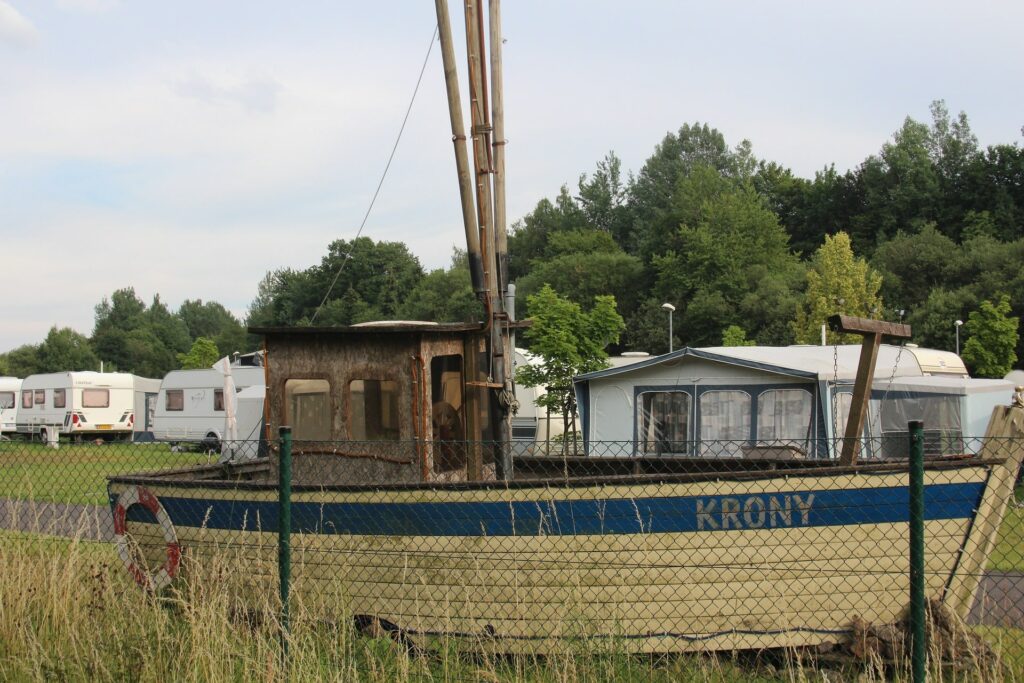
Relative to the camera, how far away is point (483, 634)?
249 inches

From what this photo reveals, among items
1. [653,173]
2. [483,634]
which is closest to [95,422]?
[483,634]

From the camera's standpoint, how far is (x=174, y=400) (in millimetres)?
32938

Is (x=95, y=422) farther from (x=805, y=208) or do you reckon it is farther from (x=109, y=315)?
(x=109, y=315)

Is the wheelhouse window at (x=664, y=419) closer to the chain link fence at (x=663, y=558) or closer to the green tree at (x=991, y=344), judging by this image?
the chain link fence at (x=663, y=558)

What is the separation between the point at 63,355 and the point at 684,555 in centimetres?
7963

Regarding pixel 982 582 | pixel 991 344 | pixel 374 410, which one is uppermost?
pixel 991 344

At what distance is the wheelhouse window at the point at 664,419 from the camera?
685 inches

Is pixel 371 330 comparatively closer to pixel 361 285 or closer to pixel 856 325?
pixel 856 325

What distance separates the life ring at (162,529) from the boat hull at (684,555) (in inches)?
45.9

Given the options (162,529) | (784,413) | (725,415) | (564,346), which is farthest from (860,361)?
(564,346)

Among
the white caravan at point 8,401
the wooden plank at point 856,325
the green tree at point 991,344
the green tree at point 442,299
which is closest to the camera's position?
the wooden plank at point 856,325

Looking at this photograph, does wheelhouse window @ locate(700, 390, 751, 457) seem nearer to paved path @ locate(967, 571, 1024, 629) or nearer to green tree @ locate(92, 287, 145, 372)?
paved path @ locate(967, 571, 1024, 629)

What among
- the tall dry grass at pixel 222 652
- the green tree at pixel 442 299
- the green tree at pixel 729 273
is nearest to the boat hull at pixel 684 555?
the tall dry grass at pixel 222 652

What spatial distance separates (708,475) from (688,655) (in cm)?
121
